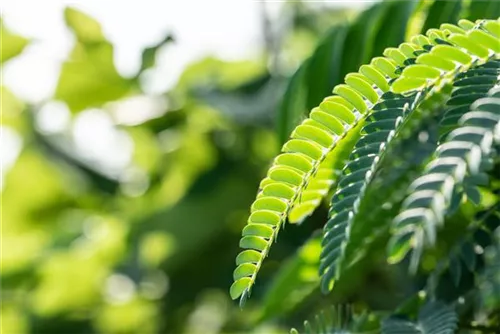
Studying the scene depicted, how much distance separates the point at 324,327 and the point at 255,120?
863mm

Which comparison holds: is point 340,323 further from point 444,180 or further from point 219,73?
point 219,73

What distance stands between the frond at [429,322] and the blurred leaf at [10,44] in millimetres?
1024

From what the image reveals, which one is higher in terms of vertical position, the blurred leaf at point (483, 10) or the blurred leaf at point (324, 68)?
the blurred leaf at point (324, 68)

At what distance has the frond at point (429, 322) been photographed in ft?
1.99

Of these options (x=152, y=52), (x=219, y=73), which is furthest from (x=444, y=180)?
(x=219, y=73)

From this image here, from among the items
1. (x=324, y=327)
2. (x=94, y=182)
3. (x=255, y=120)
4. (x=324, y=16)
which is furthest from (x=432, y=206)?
(x=324, y=16)

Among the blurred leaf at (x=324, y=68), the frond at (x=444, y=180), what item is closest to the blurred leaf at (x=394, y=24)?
the blurred leaf at (x=324, y=68)

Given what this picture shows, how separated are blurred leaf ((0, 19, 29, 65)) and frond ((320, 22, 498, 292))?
1110 millimetres

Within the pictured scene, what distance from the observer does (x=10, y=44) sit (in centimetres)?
153

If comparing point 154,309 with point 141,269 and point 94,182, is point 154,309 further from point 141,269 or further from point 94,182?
point 94,182

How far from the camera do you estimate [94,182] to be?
1.78m

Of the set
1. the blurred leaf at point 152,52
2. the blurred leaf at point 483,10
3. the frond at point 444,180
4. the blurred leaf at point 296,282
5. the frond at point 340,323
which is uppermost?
the blurred leaf at point 152,52

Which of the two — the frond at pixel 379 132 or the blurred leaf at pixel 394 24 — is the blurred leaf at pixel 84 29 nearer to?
the blurred leaf at pixel 394 24

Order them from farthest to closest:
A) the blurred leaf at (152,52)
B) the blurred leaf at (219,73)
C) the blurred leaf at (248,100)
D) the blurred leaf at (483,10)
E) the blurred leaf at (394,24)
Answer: the blurred leaf at (219,73) < the blurred leaf at (248,100) < the blurred leaf at (152,52) < the blurred leaf at (394,24) < the blurred leaf at (483,10)
